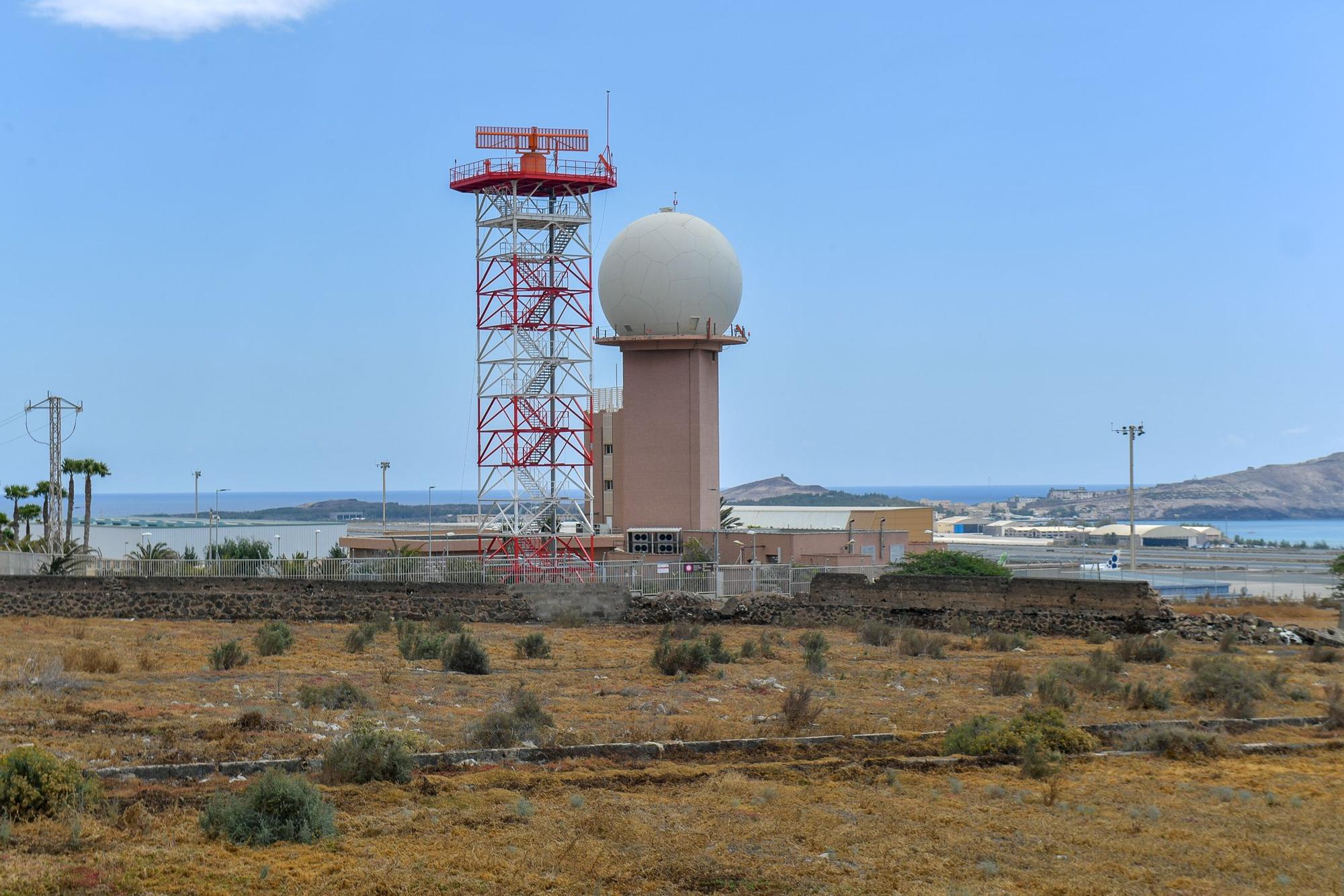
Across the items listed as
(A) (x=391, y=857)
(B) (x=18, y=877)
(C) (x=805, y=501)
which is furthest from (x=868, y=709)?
(C) (x=805, y=501)

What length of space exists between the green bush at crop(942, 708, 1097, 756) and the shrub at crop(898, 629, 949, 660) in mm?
9429

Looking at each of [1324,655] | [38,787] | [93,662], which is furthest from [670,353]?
[38,787]

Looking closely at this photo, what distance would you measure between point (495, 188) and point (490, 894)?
130 ft

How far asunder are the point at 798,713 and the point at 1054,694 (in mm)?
4105

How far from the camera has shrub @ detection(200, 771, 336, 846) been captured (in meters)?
9.68

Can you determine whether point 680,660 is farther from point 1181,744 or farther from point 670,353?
point 670,353

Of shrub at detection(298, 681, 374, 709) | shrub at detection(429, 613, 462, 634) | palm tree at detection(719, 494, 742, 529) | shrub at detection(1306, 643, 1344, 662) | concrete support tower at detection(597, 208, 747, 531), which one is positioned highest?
concrete support tower at detection(597, 208, 747, 531)

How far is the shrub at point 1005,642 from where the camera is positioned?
25.2m

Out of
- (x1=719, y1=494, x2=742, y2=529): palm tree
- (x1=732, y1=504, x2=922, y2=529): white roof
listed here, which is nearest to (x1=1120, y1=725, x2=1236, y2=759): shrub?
(x1=719, y1=494, x2=742, y2=529): palm tree

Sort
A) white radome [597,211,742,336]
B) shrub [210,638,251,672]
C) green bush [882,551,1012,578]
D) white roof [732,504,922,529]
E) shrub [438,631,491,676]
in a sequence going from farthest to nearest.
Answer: white roof [732,504,922,529]
white radome [597,211,742,336]
green bush [882,551,1012,578]
shrub [438,631,491,676]
shrub [210,638,251,672]

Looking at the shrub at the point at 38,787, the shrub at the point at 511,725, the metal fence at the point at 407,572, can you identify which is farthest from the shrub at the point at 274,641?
the shrub at the point at 38,787

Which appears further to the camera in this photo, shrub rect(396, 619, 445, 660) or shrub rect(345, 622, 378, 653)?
shrub rect(345, 622, 378, 653)

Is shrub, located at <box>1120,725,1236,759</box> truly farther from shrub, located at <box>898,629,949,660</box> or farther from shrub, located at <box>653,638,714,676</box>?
shrub, located at <box>898,629,949,660</box>

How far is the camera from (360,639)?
→ 2359cm
